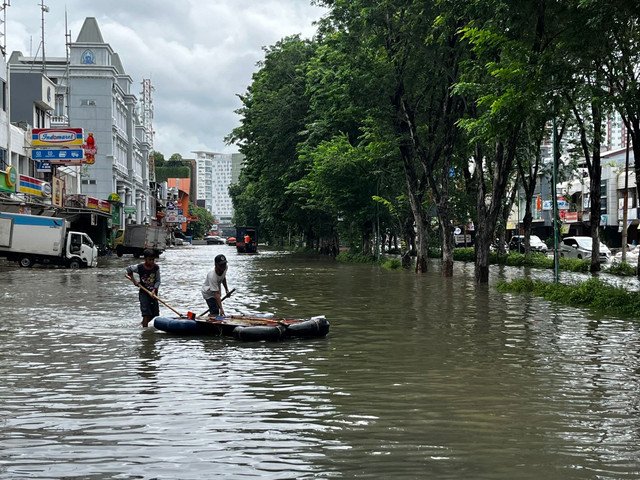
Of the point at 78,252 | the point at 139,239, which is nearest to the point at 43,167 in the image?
the point at 139,239

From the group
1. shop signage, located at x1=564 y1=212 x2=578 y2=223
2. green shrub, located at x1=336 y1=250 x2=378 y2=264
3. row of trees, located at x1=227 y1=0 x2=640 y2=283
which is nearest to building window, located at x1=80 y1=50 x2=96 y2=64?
row of trees, located at x1=227 y1=0 x2=640 y2=283

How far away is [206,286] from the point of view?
51.4ft

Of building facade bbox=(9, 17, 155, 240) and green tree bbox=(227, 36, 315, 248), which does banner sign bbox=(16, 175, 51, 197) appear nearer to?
green tree bbox=(227, 36, 315, 248)

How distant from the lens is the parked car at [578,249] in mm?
46312

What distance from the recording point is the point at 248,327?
46.1 ft

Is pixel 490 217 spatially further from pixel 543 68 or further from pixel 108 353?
pixel 108 353

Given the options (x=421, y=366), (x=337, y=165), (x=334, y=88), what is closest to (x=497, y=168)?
(x=334, y=88)

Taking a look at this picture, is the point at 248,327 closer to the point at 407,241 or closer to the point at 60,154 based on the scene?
the point at 407,241

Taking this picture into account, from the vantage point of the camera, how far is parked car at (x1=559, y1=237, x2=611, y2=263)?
46.3 meters

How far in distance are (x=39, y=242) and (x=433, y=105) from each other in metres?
22.1

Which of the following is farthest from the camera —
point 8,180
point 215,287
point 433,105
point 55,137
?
point 55,137

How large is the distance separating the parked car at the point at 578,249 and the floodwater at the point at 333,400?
29.7 meters

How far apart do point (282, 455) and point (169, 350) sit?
22.6 feet

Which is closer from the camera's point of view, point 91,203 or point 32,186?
point 32,186
